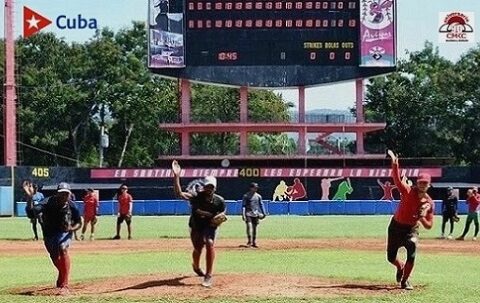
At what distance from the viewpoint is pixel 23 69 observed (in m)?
82.1

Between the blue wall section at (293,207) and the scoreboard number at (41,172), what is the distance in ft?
11.2

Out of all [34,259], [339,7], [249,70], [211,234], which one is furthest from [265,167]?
[211,234]

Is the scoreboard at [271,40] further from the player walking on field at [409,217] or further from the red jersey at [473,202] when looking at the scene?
the player walking on field at [409,217]

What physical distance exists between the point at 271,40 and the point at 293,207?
34.6ft

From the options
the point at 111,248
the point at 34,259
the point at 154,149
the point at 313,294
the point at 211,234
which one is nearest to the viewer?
the point at 313,294

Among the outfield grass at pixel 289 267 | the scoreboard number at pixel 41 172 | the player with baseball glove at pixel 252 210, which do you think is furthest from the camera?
the scoreboard number at pixel 41 172

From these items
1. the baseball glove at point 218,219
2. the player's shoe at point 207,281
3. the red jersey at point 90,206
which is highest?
the baseball glove at point 218,219

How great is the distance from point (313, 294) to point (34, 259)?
34.8 ft

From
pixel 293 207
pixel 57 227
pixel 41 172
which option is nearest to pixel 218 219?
pixel 57 227

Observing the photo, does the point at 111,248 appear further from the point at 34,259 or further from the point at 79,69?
the point at 79,69

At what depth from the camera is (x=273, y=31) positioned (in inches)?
2152

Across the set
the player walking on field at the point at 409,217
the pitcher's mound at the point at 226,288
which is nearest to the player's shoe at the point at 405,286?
the player walking on field at the point at 409,217

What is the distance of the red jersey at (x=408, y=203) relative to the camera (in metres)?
14.0

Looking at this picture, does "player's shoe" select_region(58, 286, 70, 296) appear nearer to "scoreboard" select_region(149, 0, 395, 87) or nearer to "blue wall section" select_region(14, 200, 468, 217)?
"blue wall section" select_region(14, 200, 468, 217)
